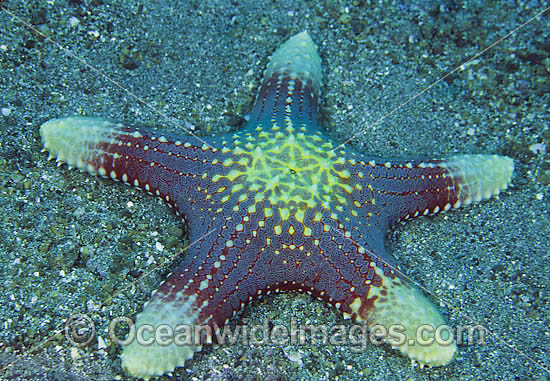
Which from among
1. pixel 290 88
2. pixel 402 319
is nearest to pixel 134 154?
pixel 290 88

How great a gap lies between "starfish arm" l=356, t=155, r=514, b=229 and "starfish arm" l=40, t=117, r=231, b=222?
5.42 feet

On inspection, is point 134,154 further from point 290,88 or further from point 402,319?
point 402,319

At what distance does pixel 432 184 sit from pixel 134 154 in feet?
9.72

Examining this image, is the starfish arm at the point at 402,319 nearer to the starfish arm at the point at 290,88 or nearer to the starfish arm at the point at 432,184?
the starfish arm at the point at 432,184

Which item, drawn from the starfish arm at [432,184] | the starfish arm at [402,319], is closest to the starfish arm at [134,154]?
the starfish arm at [432,184]

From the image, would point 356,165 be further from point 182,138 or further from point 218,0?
point 218,0

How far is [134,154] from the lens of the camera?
417cm

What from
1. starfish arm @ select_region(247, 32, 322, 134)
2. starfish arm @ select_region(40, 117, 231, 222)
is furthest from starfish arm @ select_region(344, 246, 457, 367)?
starfish arm @ select_region(40, 117, 231, 222)

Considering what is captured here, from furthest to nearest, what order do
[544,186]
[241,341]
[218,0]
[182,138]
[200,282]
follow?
1. [218,0]
2. [544,186]
3. [182,138]
4. [241,341]
5. [200,282]

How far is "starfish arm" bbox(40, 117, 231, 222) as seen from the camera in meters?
4.10

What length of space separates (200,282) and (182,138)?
1.46 metres

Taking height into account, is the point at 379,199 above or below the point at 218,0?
below

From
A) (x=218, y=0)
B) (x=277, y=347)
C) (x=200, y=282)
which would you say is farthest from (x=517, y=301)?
(x=218, y=0)

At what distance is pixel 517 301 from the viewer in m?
4.30
